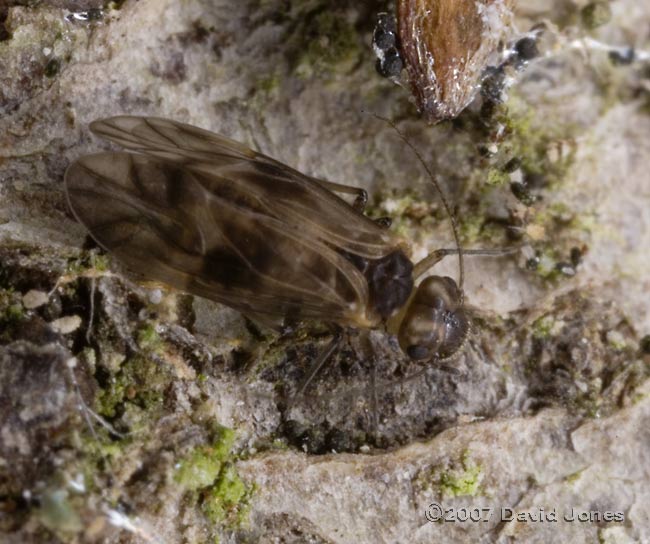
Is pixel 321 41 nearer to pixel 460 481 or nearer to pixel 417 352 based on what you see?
pixel 417 352

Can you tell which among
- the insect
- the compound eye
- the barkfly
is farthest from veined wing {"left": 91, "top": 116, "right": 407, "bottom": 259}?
the insect

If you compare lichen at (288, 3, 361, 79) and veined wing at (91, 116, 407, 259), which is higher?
lichen at (288, 3, 361, 79)

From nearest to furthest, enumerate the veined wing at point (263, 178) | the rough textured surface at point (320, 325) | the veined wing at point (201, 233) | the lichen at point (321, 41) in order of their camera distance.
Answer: the rough textured surface at point (320, 325) < the veined wing at point (201, 233) < the veined wing at point (263, 178) < the lichen at point (321, 41)

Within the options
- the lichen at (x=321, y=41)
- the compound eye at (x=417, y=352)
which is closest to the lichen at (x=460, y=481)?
the compound eye at (x=417, y=352)

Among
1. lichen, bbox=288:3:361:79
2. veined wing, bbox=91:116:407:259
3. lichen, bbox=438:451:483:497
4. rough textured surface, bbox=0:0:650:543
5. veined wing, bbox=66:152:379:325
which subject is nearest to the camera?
rough textured surface, bbox=0:0:650:543

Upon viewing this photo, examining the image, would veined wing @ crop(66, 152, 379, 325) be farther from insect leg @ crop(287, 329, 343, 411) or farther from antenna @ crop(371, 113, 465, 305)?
antenna @ crop(371, 113, 465, 305)

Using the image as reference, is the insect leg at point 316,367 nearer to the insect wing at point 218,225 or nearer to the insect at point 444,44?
the insect wing at point 218,225
